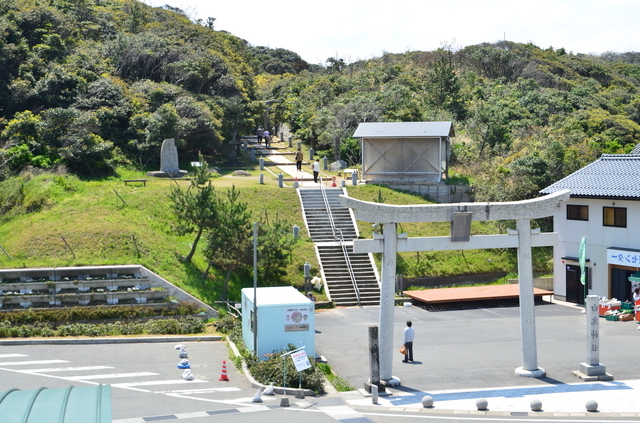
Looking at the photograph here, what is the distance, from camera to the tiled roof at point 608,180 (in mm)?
27047

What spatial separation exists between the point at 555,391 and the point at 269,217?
19.4 m

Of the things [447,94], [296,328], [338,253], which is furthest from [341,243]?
[447,94]

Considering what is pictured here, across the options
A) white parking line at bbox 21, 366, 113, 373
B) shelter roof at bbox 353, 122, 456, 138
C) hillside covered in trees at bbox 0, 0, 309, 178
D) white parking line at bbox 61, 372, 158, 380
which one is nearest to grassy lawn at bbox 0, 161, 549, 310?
hillside covered in trees at bbox 0, 0, 309, 178

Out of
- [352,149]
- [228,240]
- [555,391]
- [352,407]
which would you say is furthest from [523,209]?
[352,149]

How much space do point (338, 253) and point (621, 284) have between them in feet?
40.7

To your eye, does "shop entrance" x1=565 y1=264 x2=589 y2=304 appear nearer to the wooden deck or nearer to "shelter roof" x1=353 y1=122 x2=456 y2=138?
the wooden deck

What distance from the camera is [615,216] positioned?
2741 cm

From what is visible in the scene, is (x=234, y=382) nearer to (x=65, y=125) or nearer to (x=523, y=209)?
(x=523, y=209)

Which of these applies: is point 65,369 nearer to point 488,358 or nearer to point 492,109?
point 488,358

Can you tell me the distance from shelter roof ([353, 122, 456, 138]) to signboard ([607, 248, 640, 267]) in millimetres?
12677

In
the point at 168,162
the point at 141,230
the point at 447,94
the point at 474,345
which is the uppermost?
the point at 447,94

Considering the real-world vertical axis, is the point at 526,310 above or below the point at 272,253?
below

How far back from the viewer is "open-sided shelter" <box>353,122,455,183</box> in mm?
38062

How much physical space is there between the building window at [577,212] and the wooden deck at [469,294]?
3.50 m
